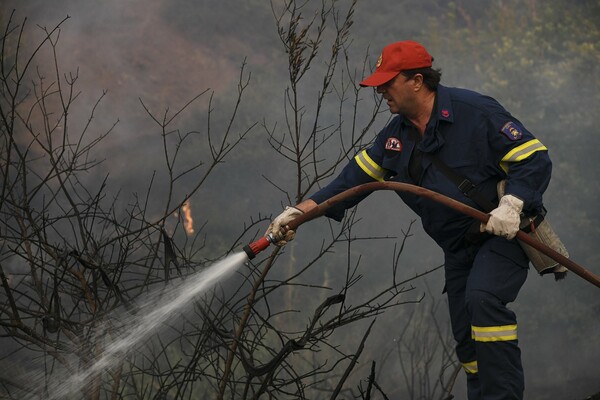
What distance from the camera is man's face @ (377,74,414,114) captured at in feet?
12.9

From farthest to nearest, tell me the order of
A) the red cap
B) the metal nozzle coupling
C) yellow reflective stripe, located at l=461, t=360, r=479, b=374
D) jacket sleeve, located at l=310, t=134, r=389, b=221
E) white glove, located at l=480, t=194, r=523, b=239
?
jacket sleeve, located at l=310, t=134, r=389, b=221, yellow reflective stripe, located at l=461, t=360, r=479, b=374, the red cap, the metal nozzle coupling, white glove, located at l=480, t=194, r=523, b=239

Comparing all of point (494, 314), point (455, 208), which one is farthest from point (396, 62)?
point (494, 314)

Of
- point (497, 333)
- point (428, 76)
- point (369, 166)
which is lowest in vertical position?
point (497, 333)

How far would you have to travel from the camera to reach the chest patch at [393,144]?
4.07m

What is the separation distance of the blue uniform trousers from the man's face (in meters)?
0.83

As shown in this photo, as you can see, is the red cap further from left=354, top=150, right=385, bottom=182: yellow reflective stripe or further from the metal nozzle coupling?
the metal nozzle coupling

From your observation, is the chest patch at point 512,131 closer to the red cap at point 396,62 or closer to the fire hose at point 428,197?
the fire hose at point 428,197

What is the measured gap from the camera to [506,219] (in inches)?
138

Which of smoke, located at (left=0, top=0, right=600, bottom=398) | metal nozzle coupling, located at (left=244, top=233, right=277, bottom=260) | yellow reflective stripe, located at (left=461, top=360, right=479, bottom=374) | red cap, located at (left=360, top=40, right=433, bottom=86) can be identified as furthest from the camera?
smoke, located at (left=0, top=0, right=600, bottom=398)

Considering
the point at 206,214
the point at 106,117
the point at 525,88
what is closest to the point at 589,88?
the point at 525,88

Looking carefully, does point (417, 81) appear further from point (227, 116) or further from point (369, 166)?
point (227, 116)

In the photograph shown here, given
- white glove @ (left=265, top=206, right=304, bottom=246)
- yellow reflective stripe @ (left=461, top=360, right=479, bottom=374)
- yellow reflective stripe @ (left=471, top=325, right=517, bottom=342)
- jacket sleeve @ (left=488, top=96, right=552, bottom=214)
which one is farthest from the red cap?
yellow reflective stripe @ (left=461, top=360, right=479, bottom=374)

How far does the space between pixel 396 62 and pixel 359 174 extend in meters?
0.69

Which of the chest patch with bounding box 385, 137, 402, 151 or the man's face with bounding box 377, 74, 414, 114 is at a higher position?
the man's face with bounding box 377, 74, 414, 114
